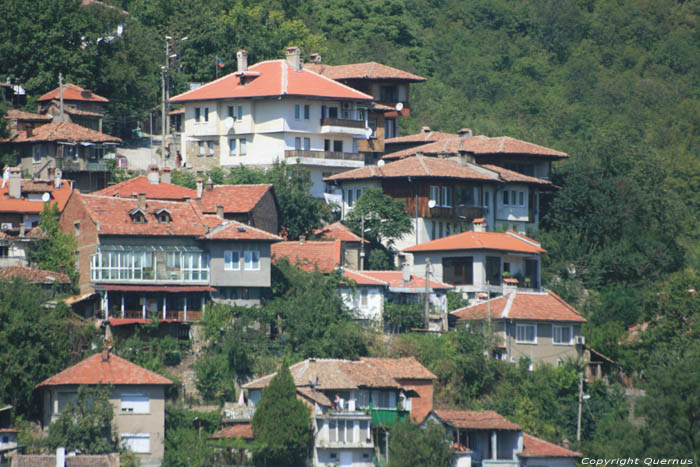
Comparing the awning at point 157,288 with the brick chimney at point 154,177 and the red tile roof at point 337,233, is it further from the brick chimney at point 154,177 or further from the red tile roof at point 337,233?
the red tile roof at point 337,233

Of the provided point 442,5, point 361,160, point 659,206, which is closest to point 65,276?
point 361,160

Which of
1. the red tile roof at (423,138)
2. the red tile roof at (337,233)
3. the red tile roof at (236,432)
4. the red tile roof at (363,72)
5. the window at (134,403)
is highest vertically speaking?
the red tile roof at (363,72)

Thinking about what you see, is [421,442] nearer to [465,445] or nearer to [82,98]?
[465,445]

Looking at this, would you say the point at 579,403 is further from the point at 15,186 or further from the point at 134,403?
the point at 15,186

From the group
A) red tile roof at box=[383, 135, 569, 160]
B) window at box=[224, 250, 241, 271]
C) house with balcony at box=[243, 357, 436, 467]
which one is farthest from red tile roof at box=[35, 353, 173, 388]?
red tile roof at box=[383, 135, 569, 160]

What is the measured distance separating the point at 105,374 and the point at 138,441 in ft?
8.82

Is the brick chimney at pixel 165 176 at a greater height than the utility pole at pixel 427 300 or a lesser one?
greater

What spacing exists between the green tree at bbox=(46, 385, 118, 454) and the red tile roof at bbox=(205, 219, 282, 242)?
950cm

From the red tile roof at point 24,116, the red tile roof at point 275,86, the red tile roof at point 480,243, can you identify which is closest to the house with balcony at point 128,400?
the red tile roof at point 480,243

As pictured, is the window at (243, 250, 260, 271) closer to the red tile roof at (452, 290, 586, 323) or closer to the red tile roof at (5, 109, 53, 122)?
the red tile roof at (452, 290, 586, 323)

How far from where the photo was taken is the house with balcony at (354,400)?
2196 inches

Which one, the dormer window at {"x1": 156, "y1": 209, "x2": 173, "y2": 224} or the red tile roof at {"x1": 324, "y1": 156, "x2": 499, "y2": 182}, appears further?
the red tile roof at {"x1": 324, "y1": 156, "x2": 499, "y2": 182}

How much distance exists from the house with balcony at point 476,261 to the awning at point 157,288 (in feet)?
37.6

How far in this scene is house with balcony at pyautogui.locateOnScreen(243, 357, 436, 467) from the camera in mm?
55781
